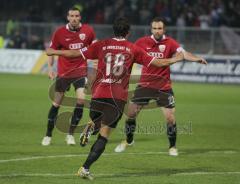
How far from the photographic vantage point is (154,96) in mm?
13508

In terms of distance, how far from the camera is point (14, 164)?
1152 cm

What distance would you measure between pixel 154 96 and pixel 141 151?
1075mm

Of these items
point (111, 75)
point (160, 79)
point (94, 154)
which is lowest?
point (94, 154)

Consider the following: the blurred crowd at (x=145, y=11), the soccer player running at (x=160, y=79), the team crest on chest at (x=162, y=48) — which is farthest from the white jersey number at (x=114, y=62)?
the blurred crowd at (x=145, y=11)

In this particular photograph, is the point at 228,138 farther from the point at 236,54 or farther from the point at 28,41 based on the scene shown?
the point at 28,41

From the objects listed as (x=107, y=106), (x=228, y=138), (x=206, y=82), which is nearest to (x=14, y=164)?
(x=107, y=106)

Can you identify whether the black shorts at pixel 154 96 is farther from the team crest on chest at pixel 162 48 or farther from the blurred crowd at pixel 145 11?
the blurred crowd at pixel 145 11

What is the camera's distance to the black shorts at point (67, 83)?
1457 centimetres

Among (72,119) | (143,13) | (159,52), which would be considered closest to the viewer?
(159,52)

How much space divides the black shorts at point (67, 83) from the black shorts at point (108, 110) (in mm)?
4038

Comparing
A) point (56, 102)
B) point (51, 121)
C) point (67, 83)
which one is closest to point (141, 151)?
point (51, 121)

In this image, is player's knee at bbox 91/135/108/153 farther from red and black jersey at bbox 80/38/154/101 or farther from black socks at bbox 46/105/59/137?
black socks at bbox 46/105/59/137

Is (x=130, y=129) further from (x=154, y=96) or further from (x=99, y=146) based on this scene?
(x=99, y=146)

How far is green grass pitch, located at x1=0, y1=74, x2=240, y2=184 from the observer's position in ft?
35.0
